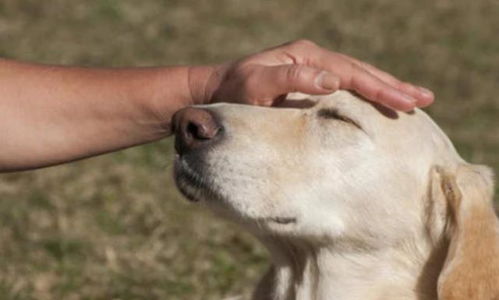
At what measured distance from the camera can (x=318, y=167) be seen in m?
4.71

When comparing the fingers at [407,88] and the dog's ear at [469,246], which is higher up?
the fingers at [407,88]

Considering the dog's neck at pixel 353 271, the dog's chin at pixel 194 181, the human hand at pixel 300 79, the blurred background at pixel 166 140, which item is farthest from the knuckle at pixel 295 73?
the blurred background at pixel 166 140

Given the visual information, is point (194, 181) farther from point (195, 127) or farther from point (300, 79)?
point (300, 79)

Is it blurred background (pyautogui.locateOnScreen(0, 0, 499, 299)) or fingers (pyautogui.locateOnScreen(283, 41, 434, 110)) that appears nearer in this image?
fingers (pyautogui.locateOnScreen(283, 41, 434, 110))

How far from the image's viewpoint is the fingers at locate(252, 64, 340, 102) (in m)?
4.59

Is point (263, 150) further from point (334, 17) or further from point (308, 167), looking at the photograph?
point (334, 17)

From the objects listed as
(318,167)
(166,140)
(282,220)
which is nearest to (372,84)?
(318,167)

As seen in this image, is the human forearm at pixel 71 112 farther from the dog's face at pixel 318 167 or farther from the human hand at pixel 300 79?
the dog's face at pixel 318 167

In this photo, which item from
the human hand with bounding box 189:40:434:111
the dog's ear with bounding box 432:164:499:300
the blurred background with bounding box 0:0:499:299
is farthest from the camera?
the blurred background with bounding box 0:0:499:299

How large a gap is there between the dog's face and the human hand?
0.35 ft

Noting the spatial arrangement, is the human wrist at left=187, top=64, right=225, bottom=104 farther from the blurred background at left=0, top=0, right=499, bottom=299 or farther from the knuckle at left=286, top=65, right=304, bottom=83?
the blurred background at left=0, top=0, right=499, bottom=299

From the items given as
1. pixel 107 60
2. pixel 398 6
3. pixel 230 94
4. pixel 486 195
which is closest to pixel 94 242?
pixel 230 94

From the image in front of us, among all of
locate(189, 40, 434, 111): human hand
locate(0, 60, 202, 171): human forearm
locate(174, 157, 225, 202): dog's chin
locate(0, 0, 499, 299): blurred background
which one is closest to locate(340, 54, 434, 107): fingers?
locate(189, 40, 434, 111): human hand

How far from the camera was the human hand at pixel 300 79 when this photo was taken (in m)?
4.60
